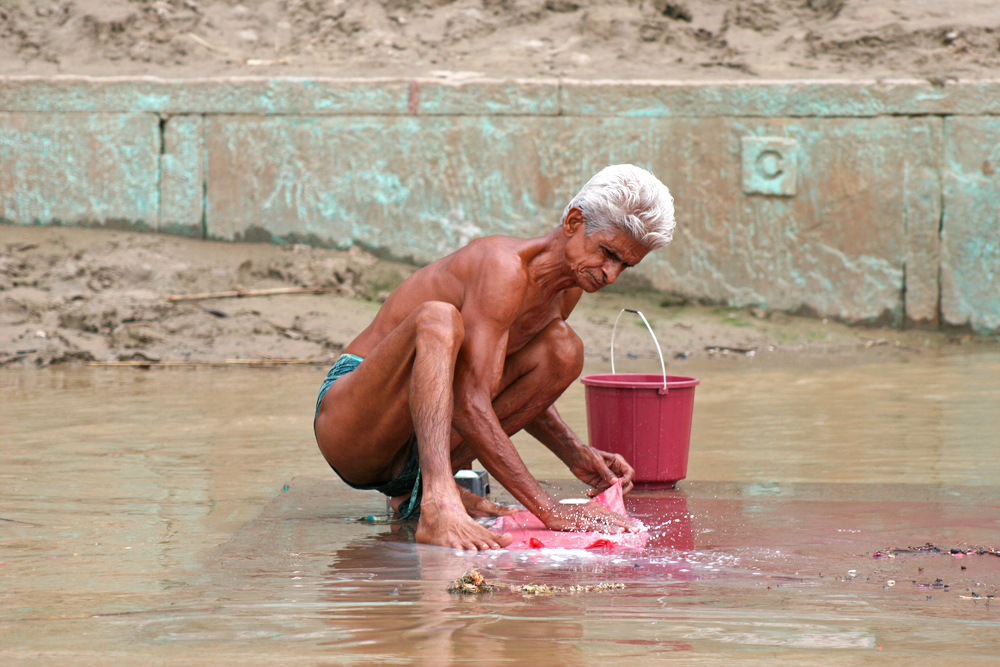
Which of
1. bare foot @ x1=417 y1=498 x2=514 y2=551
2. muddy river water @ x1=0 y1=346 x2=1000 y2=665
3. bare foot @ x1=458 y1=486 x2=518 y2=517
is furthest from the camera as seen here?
bare foot @ x1=458 y1=486 x2=518 y2=517

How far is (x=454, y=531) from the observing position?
126 inches

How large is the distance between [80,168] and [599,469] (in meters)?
7.35

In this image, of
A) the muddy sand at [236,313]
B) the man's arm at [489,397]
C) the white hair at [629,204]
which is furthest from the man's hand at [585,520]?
the muddy sand at [236,313]

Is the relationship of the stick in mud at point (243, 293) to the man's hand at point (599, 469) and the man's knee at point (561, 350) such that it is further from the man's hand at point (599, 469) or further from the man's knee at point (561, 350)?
the man's knee at point (561, 350)

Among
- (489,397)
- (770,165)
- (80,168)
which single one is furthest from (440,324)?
(80,168)

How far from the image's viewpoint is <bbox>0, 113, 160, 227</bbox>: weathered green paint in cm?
965

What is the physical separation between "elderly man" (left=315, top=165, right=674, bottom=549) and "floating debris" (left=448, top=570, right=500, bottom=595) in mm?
464

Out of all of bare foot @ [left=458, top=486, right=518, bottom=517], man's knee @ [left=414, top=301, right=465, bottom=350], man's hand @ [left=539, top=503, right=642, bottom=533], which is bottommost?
bare foot @ [left=458, top=486, right=518, bottom=517]

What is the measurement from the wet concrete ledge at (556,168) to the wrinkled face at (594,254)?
20.0ft

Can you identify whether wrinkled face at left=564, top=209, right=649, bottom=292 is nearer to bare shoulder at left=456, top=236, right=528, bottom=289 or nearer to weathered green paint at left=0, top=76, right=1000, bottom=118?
bare shoulder at left=456, top=236, right=528, bottom=289

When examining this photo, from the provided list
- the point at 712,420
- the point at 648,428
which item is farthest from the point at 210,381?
the point at 648,428

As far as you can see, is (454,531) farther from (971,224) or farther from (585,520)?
(971,224)

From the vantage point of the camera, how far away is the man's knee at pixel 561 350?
367cm

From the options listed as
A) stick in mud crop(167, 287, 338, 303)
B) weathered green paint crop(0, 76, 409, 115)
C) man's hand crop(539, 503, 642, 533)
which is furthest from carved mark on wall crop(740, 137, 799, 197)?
man's hand crop(539, 503, 642, 533)
